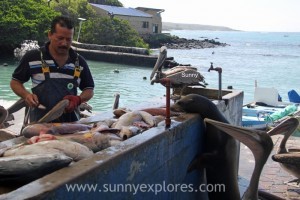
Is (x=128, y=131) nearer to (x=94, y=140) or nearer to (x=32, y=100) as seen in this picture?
(x=94, y=140)

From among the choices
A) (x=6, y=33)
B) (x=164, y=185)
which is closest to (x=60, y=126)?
(x=164, y=185)

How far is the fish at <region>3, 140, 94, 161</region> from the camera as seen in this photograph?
3.28 meters

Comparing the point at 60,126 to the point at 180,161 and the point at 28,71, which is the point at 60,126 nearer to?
the point at 28,71

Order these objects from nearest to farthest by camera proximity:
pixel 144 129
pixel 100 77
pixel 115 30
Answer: pixel 144 129
pixel 100 77
pixel 115 30

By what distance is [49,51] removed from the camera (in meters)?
4.79

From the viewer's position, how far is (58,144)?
3395mm

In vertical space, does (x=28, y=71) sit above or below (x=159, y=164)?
above

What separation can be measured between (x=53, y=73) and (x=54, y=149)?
164 centimetres

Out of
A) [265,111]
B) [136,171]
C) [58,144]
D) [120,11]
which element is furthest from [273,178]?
[120,11]

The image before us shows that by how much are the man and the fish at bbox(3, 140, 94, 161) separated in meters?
1.20

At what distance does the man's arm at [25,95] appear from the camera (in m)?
4.61

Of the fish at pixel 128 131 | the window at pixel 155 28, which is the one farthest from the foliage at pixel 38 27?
the fish at pixel 128 131

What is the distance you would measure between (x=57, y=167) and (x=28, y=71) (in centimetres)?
207

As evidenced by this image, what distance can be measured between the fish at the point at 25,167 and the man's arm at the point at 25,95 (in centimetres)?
171
